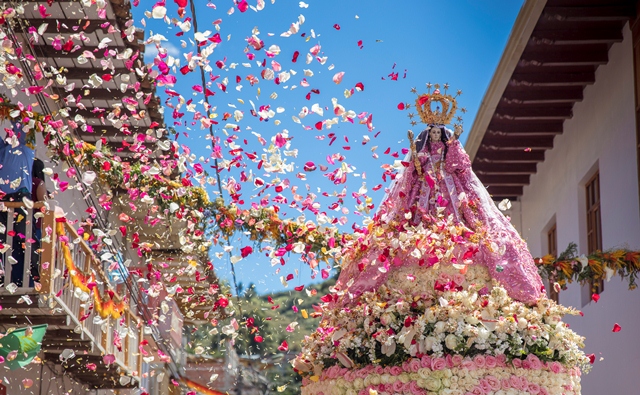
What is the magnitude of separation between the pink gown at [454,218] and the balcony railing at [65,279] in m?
2.88

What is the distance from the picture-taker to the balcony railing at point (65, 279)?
10195 millimetres

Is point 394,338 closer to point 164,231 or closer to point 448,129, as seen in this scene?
point 448,129

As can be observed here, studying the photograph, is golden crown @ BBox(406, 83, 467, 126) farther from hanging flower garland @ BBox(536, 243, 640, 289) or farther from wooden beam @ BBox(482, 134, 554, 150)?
wooden beam @ BBox(482, 134, 554, 150)

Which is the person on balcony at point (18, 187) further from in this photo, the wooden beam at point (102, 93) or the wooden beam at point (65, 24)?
the wooden beam at point (102, 93)

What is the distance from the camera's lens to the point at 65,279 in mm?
10984

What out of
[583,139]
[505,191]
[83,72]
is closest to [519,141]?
[583,139]

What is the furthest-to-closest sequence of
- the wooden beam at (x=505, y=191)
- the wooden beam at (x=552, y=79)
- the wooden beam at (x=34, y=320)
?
the wooden beam at (x=505, y=191)
the wooden beam at (x=552, y=79)
the wooden beam at (x=34, y=320)

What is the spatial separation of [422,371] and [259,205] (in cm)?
420

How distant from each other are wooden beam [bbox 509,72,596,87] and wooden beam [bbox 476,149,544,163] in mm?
2617

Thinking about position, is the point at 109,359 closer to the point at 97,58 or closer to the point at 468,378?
the point at 97,58

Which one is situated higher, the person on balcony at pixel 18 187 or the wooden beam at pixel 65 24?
the wooden beam at pixel 65 24

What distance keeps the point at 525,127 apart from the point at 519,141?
21.8 inches

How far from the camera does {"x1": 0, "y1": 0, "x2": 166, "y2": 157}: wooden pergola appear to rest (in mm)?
11258

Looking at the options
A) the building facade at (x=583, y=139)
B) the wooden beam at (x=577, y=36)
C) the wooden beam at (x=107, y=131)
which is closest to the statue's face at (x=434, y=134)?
the building facade at (x=583, y=139)
